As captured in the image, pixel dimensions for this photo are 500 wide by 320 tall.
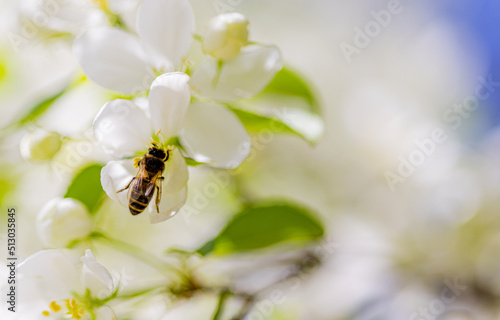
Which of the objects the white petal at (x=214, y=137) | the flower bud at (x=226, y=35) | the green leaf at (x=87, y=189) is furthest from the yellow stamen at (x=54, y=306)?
the flower bud at (x=226, y=35)

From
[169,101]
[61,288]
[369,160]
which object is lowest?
[369,160]

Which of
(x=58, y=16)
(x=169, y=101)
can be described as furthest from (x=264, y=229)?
(x=58, y=16)

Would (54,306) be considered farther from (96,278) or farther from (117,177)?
(117,177)

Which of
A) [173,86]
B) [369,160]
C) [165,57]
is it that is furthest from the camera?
[369,160]

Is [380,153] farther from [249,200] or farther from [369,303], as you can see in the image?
[249,200]

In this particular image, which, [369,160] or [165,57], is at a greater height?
[165,57]

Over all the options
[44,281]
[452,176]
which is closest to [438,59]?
[452,176]

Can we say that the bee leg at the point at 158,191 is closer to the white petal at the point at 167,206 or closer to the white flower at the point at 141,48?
the white petal at the point at 167,206
